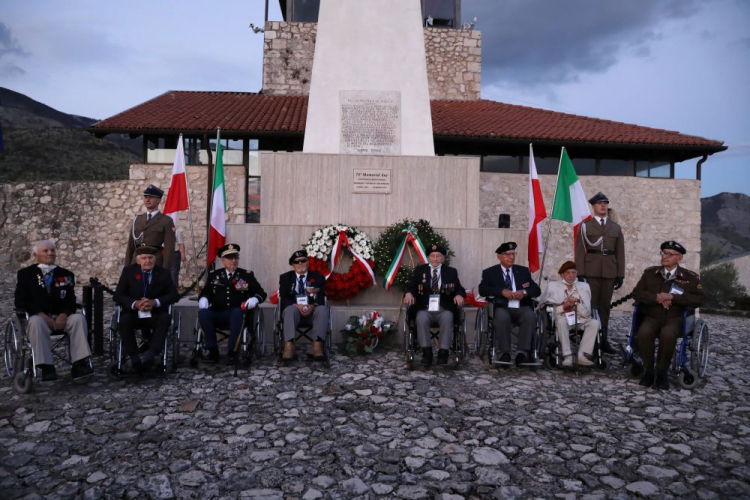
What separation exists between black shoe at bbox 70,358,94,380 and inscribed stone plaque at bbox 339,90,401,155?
5203 mm

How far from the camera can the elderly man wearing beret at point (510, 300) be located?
5645mm

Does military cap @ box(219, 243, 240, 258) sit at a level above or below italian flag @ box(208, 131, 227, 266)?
below

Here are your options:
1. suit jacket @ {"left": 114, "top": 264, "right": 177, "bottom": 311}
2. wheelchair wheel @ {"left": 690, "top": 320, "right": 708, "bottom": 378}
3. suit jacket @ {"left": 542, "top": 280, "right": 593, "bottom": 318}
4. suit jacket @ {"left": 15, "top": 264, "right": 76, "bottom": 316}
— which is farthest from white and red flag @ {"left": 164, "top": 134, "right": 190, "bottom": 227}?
wheelchair wheel @ {"left": 690, "top": 320, "right": 708, "bottom": 378}

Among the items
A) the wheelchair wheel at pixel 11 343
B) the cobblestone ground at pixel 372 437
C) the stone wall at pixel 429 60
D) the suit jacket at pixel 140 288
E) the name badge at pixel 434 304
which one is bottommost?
the cobblestone ground at pixel 372 437

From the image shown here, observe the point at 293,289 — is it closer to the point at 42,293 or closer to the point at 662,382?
the point at 42,293

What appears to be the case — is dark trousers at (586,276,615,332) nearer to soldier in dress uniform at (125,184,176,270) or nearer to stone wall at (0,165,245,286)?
soldier in dress uniform at (125,184,176,270)

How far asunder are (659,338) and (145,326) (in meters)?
4.86

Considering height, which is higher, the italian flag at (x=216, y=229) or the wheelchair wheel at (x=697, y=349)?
the italian flag at (x=216, y=229)

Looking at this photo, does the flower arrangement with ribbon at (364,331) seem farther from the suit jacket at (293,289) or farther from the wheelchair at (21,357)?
the wheelchair at (21,357)

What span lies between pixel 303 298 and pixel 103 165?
104ft

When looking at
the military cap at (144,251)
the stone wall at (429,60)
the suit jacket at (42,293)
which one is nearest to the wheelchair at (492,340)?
the military cap at (144,251)

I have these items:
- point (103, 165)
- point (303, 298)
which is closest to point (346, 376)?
point (303, 298)

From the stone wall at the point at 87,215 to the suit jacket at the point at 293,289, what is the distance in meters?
8.42

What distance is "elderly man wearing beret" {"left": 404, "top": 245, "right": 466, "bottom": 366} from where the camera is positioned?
5.58 m
